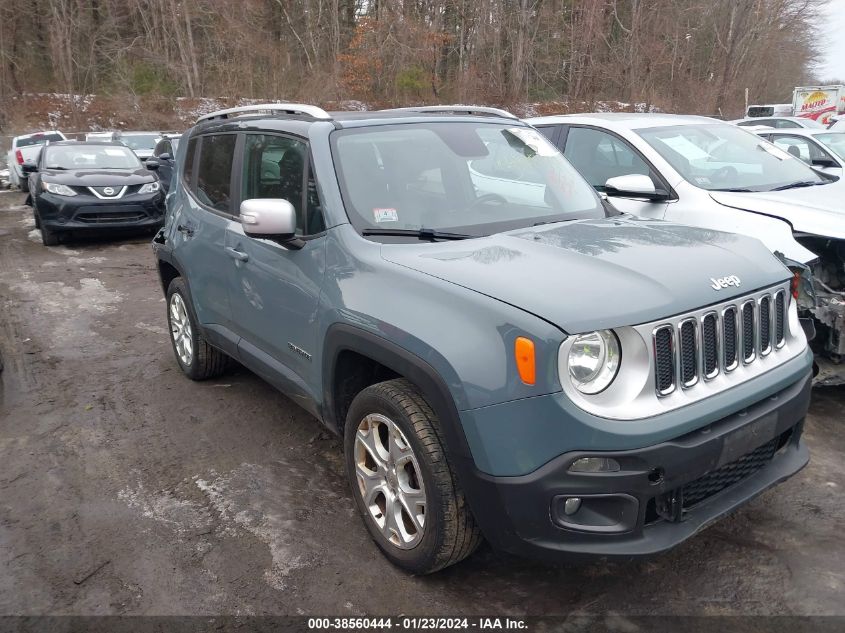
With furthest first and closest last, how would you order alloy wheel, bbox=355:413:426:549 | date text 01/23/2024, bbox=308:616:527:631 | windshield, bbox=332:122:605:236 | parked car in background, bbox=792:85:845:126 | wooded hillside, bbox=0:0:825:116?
1. wooded hillside, bbox=0:0:825:116
2. parked car in background, bbox=792:85:845:126
3. windshield, bbox=332:122:605:236
4. alloy wheel, bbox=355:413:426:549
5. date text 01/23/2024, bbox=308:616:527:631

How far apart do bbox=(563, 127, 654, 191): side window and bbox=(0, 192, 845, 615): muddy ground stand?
226 cm

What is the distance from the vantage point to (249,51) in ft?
111

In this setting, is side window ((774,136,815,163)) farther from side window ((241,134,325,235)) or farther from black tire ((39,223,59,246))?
black tire ((39,223,59,246))

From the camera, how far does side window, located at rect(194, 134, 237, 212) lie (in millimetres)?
4234

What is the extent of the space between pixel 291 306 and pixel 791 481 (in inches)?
109

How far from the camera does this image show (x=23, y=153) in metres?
18.9

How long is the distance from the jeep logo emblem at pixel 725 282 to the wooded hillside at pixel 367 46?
31.4 meters

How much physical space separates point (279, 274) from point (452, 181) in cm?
101

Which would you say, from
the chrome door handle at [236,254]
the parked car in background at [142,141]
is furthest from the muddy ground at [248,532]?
the parked car in background at [142,141]

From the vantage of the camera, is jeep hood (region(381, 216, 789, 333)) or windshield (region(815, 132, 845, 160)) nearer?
jeep hood (region(381, 216, 789, 333))

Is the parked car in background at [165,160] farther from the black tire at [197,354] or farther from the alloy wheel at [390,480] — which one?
the alloy wheel at [390,480]

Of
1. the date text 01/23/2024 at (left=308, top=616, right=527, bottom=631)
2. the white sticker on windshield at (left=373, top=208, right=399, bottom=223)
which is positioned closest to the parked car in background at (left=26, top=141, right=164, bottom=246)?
the white sticker on windshield at (left=373, top=208, right=399, bottom=223)

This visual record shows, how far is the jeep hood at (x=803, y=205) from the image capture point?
4.47m

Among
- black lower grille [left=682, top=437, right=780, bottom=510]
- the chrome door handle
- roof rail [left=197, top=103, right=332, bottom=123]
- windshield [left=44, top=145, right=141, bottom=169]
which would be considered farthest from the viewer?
windshield [left=44, top=145, right=141, bottom=169]
